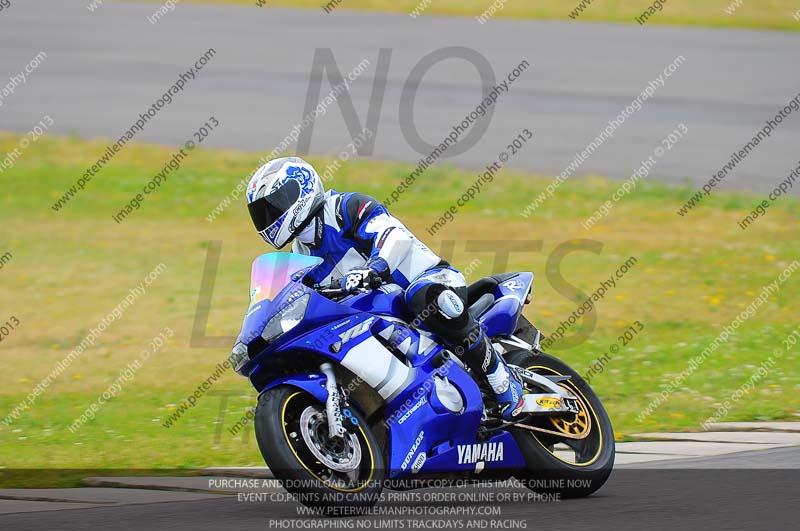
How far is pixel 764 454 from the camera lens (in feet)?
29.0

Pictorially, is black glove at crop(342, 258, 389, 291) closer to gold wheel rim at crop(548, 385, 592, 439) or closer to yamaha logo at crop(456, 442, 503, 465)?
yamaha logo at crop(456, 442, 503, 465)

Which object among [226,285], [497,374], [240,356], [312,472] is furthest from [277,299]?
[226,285]

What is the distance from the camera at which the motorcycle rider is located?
297 inches

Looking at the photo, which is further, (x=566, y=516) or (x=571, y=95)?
(x=571, y=95)

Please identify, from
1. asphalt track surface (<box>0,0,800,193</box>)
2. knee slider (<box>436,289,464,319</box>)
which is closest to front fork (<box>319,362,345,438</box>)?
knee slider (<box>436,289,464,319</box>)

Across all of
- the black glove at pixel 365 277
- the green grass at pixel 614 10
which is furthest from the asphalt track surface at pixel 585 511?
the green grass at pixel 614 10

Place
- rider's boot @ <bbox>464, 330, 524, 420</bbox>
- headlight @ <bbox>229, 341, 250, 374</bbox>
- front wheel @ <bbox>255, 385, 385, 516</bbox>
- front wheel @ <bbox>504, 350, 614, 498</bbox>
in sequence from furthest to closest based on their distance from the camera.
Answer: front wheel @ <bbox>504, 350, 614, 498</bbox> → rider's boot @ <bbox>464, 330, 524, 420</bbox> → headlight @ <bbox>229, 341, 250, 374</bbox> → front wheel @ <bbox>255, 385, 385, 516</bbox>

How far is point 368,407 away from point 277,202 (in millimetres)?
1260

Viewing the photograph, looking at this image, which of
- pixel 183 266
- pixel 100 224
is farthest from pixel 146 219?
pixel 183 266

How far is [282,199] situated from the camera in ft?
24.9

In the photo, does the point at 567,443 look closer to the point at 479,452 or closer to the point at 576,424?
the point at 576,424

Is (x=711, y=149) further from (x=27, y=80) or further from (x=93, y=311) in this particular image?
(x=27, y=80)

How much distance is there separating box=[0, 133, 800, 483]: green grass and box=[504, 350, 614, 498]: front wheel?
1.60 meters

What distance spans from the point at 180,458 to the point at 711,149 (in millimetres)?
14169
